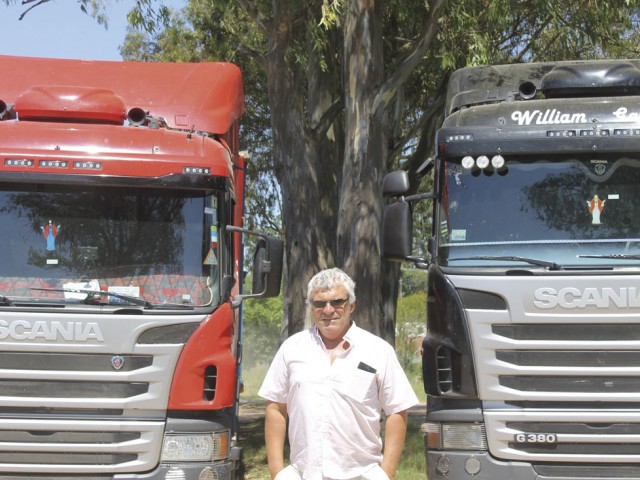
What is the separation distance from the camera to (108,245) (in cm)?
671

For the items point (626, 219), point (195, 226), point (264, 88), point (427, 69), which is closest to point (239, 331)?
point (195, 226)

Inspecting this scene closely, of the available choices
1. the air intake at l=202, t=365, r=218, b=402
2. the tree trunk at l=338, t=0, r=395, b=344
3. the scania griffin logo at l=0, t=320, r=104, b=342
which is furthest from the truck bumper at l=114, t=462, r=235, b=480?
the tree trunk at l=338, t=0, r=395, b=344

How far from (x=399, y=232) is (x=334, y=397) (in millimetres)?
2571

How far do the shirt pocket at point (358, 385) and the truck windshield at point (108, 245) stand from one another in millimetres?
2021

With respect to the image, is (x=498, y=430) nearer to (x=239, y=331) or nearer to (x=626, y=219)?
(x=626, y=219)

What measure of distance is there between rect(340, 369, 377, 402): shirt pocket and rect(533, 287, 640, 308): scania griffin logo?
2.04 m

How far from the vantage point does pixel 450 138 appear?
283 inches

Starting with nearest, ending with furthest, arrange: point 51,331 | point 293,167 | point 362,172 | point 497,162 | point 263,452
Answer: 1. point 51,331
2. point 497,162
3. point 362,172
4. point 263,452
5. point 293,167

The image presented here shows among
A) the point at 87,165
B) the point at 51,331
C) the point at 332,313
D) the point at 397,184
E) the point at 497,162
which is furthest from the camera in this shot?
the point at 397,184

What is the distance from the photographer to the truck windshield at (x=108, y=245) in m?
6.58

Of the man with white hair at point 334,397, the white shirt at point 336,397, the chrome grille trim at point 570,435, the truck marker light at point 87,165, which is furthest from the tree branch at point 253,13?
the white shirt at point 336,397

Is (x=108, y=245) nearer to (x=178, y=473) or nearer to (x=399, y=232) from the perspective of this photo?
(x=178, y=473)

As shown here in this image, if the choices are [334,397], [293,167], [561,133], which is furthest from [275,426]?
[293,167]

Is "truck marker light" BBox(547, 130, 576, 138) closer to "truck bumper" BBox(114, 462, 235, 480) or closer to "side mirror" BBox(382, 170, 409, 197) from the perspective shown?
"side mirror" BBox(382, 170, 409, 197)
